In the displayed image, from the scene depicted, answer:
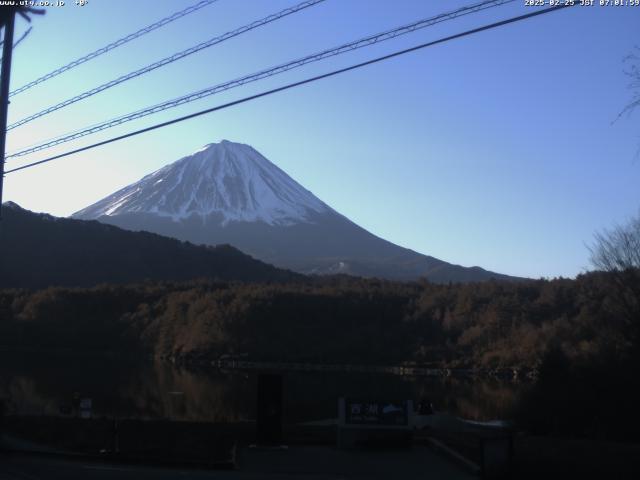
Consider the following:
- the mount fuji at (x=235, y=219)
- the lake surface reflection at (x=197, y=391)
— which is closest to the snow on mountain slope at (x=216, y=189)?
the mount fuji at (x=235, y=219)

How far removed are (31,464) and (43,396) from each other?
2333 cm

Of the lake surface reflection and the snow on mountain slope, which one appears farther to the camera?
the snow on mountain slope

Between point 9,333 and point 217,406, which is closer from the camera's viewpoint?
point 217,406

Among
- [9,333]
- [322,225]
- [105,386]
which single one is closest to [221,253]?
[9,333]

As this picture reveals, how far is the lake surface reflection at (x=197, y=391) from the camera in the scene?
31422 millimetres

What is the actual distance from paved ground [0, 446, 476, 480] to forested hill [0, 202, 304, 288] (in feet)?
352

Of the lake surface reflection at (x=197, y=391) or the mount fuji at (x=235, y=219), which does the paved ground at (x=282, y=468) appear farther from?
the mount fuji at (x=235, y=219)

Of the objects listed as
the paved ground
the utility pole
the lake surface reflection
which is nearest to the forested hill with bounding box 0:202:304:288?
the lake surface reflection

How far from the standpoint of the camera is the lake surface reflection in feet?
103

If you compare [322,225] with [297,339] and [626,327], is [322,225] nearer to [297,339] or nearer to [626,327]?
Result: [297,339]

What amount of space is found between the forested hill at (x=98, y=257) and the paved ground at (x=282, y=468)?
107 metres

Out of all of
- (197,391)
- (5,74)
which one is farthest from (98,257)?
(5,74)

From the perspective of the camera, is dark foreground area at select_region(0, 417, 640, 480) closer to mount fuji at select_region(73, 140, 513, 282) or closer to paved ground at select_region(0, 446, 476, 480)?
paved ground at select_region(0, 446, 476, 480)

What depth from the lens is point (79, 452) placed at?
16.5 m
